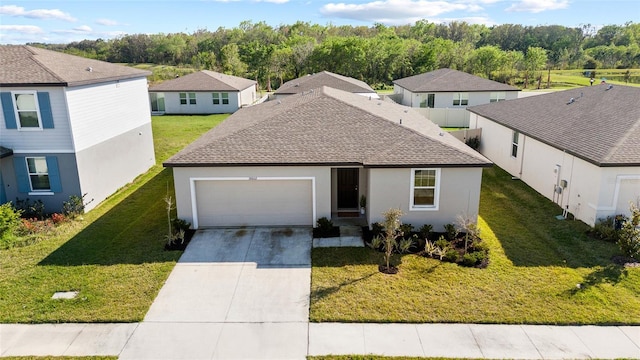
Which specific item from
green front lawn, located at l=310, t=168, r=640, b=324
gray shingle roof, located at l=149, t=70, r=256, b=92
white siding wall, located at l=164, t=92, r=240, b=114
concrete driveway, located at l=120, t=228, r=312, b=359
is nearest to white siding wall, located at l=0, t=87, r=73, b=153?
concrete driveway, located at l=120, t=228, r=312, b=359

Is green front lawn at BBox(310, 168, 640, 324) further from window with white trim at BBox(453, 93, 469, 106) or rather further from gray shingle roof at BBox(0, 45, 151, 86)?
window with white trim at BBox(453, 93, 469, 106)

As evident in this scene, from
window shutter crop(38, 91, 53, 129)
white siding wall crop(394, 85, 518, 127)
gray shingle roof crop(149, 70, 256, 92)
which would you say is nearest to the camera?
window shutter crop(38, 91, 53, 129)

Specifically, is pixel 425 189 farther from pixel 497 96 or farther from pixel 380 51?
pixel 380 51

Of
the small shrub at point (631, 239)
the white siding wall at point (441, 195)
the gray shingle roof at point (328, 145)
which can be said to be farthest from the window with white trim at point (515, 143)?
the small shrub at point (631, 239)

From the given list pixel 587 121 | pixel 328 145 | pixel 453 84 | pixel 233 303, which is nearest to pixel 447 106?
pixel 453 84

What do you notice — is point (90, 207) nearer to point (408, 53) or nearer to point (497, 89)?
point (497, 89)

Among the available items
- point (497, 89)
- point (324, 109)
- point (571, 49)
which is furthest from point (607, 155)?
point (571, 49)

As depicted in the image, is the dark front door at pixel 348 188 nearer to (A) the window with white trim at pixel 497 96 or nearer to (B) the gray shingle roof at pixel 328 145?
(B) the gray shingle roof at pixel 328 145
